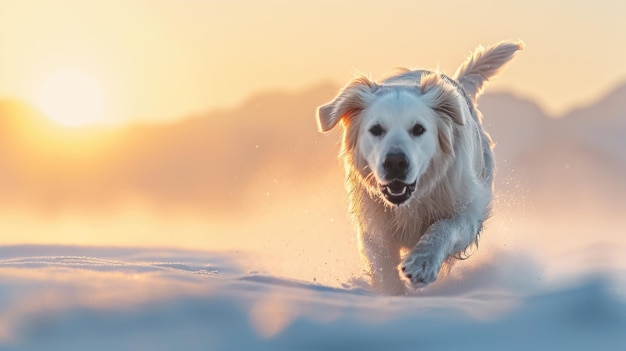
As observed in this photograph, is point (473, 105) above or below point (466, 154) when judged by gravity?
above

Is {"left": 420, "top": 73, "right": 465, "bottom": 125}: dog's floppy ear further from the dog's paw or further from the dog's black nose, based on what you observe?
the dog's paw

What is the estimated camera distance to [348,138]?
7.45 metres

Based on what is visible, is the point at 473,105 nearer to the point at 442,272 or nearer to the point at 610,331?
the point at 442,272

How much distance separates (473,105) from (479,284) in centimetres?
240

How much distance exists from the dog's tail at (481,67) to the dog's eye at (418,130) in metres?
2.65

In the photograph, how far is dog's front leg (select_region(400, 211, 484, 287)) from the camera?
6.53m

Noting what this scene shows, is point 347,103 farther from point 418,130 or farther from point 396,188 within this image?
point 396,188

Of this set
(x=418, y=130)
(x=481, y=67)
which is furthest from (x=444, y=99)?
(x=481, y=67)

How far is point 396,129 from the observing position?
677 cm

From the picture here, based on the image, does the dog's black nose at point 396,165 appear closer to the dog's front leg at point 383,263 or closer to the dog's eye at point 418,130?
the dog's eye at point 418,130

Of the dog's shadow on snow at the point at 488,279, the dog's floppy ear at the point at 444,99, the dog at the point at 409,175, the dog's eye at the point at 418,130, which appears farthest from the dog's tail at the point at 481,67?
the dog's eye at the point at 418,130

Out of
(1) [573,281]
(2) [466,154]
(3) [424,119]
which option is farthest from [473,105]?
(1) [573,281]

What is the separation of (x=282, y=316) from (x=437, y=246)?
182cm

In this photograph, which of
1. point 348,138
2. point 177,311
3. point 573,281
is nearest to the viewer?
point 177,311
